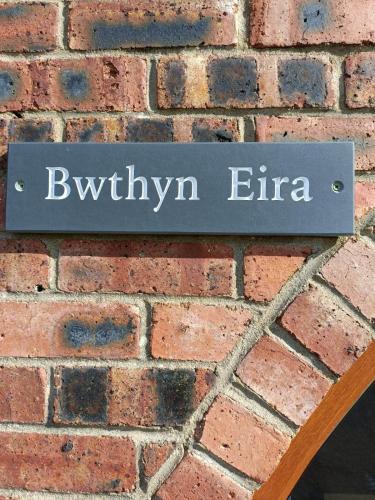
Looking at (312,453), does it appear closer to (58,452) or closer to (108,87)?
(58,452)

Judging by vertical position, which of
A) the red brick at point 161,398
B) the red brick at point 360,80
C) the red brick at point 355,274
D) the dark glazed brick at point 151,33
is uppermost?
the dark glazed brick at point 151,33

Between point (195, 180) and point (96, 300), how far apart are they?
→ 10.0 inches

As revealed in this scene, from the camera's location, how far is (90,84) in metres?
1.09

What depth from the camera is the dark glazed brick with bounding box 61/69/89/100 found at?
3.59 feet

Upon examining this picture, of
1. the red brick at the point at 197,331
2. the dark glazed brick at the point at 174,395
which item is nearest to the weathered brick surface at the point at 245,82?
the red brick at the point at 197,331

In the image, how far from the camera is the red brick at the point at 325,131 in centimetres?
104

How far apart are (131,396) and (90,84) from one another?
52 cm

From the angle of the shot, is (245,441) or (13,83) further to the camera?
(13,83)

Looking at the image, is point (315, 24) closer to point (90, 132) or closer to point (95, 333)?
point (90, 132)

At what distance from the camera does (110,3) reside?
109cm

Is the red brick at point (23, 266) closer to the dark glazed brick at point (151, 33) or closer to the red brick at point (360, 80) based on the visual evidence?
the dark glazed brick at point (151, 33)

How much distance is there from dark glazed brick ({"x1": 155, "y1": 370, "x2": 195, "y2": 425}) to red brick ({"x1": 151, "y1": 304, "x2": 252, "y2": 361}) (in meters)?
0.03

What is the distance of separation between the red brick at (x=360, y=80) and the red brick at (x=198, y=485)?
625 mm

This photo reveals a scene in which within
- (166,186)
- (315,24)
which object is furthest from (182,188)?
(315,24)
